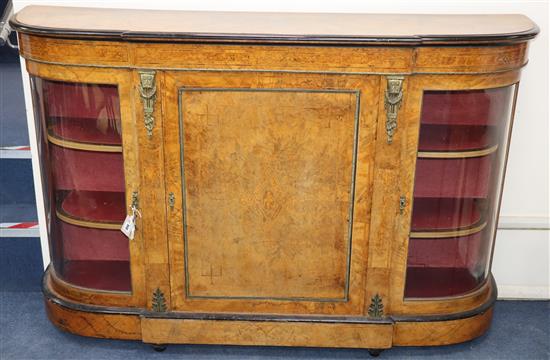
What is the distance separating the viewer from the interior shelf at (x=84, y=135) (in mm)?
2281

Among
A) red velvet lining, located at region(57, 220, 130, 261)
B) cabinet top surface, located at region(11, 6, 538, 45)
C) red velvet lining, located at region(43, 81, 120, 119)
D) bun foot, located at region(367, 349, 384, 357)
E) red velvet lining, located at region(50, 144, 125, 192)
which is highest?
A: cabinet top surface, located at region(11, 6, 538, 45)

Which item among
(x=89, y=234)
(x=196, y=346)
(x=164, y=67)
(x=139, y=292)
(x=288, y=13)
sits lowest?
(x=196, y=346)

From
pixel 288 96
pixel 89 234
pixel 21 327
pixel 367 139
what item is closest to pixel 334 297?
pixel 367 139

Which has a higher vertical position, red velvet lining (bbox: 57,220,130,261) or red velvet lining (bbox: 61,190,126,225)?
red velvet lining (bbox: 61,190,126,225)

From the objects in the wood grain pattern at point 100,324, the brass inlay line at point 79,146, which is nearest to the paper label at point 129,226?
the brass inlay line at point 79,146

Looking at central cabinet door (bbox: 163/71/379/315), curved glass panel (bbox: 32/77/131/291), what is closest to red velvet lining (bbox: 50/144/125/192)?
curved glass panel (bbox: 32/77/131/291)

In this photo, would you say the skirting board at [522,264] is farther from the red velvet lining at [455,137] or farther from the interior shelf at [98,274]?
the interior shelf at [98,274]

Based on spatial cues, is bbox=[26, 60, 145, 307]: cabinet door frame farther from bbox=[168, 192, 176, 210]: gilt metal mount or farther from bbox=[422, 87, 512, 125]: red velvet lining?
bbox=[422, 87, 512, 125]: red velvet lining

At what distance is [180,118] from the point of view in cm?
220

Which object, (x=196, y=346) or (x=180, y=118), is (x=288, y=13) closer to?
(x=180, y=118)

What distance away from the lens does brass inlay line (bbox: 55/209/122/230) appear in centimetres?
241

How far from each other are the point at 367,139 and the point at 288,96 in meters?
0.29

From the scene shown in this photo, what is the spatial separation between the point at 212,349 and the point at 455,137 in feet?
3.76

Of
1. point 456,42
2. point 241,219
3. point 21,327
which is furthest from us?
point 21,327
